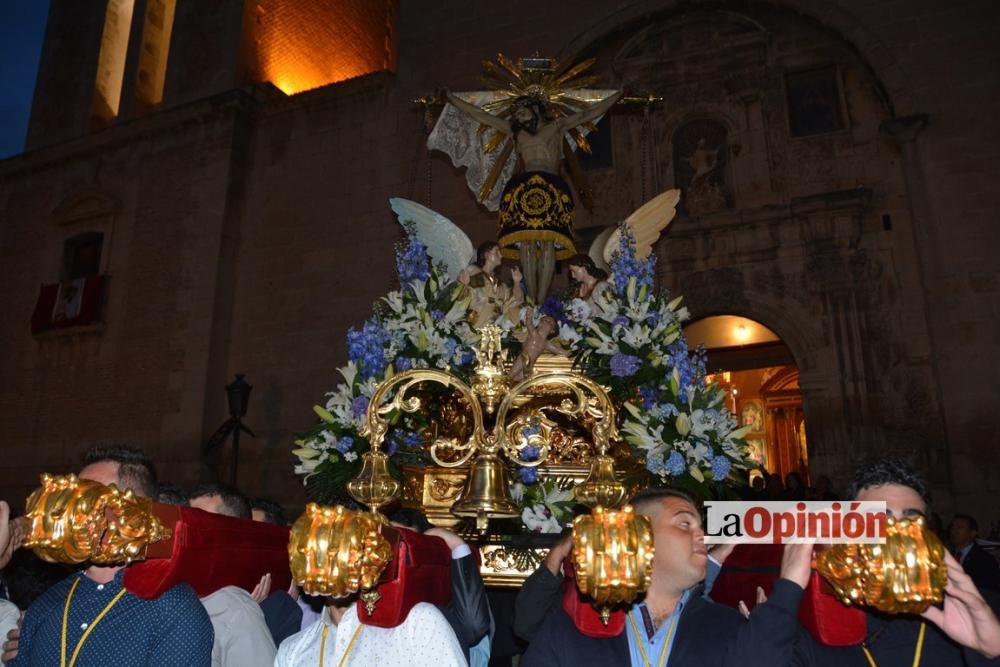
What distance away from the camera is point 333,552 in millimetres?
1483

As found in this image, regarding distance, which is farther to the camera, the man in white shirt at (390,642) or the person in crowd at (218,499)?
the person in crowd at (218,499)

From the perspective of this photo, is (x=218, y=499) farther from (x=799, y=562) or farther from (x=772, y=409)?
Answer: (x=772, y=409)

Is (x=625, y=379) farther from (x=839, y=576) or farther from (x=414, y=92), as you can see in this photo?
(x=414, y=92)

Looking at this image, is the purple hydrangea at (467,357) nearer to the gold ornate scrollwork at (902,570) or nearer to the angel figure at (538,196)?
the angel figure at (538,196)

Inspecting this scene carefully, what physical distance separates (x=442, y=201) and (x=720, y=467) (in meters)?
8.46

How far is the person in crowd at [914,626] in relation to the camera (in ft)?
5.74

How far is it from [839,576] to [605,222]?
9.09 metres

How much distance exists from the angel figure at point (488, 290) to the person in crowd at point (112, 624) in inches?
88.2

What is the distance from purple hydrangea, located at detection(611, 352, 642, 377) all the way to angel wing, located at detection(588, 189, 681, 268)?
119 centimetres

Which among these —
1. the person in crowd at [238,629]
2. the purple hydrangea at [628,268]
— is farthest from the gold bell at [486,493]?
the purple hydrangea at [628,268]

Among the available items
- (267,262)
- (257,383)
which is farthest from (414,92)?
(257,383)

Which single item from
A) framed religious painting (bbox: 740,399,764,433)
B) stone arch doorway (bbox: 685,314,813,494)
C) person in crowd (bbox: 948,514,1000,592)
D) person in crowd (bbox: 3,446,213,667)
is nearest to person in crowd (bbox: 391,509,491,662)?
person in crowd (bbox: 3,446,213,667)

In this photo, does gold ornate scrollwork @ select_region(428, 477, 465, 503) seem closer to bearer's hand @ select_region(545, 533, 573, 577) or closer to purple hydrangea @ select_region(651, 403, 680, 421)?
purple hydrangea @ select_region(651, 403, 680, 421)

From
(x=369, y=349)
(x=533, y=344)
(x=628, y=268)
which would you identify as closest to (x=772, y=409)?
(x=628, y=268)
